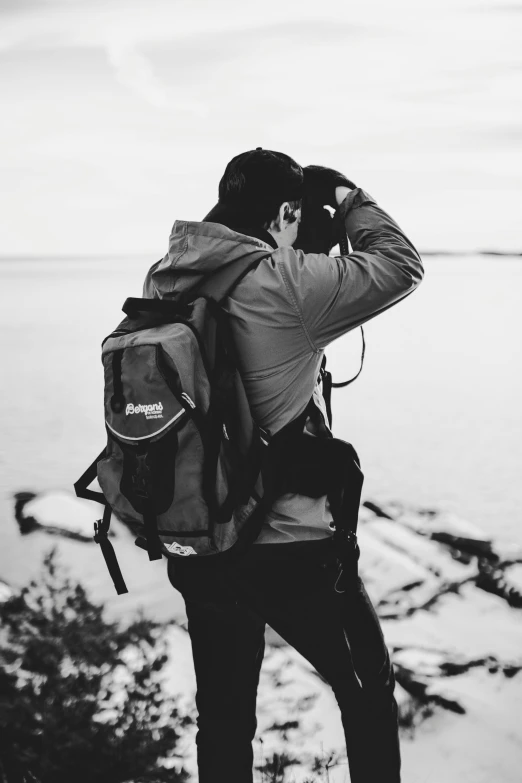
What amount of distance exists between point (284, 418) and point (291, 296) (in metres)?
0.20

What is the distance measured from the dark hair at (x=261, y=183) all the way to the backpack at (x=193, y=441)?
0.10 m

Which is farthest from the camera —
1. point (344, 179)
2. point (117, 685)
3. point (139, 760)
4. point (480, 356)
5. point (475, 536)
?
point (480, 356)

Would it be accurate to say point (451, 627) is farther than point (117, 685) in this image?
Yes

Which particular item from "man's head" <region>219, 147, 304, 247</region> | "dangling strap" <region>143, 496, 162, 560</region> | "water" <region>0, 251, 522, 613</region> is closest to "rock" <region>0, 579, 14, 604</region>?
"water" <region>0, 251, 522, 613</region>

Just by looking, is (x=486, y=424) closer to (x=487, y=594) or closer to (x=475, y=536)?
(x=475, y=536)

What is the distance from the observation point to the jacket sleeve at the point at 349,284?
36.2 inches

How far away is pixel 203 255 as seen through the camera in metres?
0.96

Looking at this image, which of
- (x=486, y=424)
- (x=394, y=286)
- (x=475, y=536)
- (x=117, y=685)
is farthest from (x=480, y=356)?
(x=394, y=286)

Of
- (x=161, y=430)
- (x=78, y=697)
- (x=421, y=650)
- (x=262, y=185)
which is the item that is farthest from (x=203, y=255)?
(x=421, y=650)

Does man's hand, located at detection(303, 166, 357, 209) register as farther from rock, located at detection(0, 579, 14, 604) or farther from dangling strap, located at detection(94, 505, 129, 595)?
rock, located at detection(0, 579, 14, 604)

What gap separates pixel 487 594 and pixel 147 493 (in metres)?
2.09

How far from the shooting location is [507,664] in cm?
214

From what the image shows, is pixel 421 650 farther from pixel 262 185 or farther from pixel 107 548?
pixel 262 185

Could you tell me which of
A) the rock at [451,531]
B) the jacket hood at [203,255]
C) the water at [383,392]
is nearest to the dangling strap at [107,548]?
the jacket hood at [203,255]
